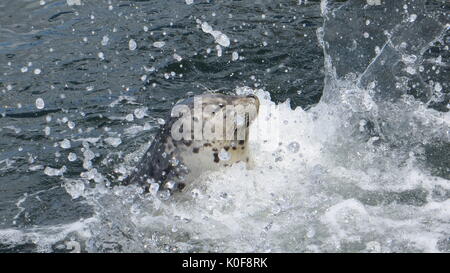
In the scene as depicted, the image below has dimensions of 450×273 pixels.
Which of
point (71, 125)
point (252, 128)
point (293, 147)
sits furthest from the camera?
point (71, 125)

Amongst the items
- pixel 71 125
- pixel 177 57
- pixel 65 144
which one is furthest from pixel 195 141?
pixel 177 57

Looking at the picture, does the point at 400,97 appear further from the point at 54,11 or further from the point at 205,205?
the point at 54,11

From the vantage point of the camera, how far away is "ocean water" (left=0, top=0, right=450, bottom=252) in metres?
4.90

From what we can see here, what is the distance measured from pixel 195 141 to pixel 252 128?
0.91 meters

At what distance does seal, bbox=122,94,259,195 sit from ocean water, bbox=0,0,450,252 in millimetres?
104

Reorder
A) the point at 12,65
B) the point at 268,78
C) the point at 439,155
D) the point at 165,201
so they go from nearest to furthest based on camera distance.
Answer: the point at 165,201
the point at 439,155
the point at 268,78
the point at 12,65

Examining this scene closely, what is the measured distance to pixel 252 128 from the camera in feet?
19.3

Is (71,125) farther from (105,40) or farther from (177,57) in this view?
(105,40)

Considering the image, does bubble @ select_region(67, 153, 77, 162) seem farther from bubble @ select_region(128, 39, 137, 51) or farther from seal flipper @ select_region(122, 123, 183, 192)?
bubble @ select_region(128, 39, 137, 51)

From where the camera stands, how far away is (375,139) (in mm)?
5941

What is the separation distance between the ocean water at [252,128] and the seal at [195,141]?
0.10 metres
